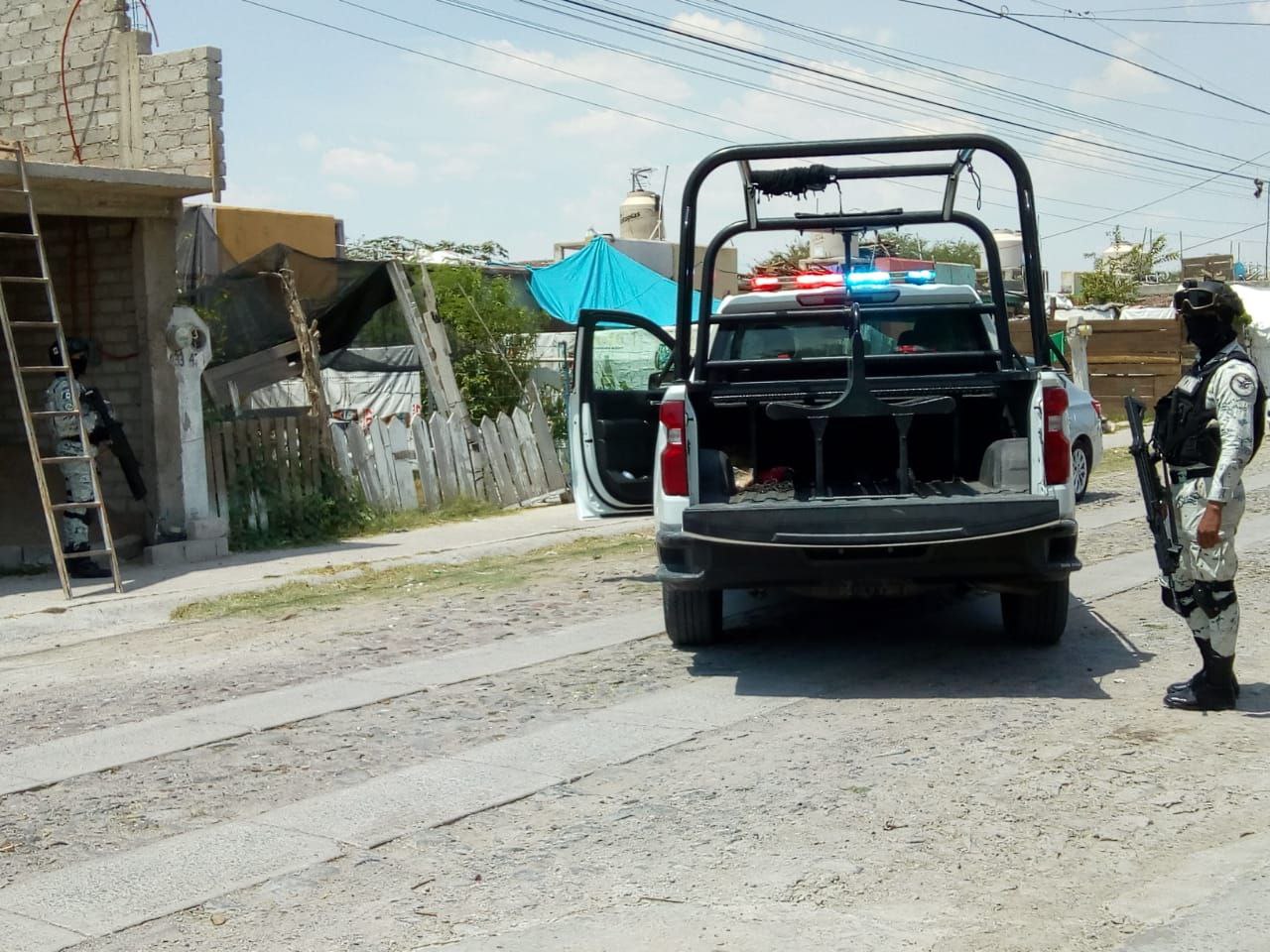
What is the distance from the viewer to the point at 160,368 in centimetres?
1294

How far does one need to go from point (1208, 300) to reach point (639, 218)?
92.6 feet

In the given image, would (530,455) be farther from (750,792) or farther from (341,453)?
(750,792)

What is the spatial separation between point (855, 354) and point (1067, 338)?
62.2 ft

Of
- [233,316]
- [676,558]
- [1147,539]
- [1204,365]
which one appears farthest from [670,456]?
[233,316]

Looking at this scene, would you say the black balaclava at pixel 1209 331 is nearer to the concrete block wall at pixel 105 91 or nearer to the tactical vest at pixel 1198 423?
the tactical vest at pixel 1198 423

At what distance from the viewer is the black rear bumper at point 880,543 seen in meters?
6.79

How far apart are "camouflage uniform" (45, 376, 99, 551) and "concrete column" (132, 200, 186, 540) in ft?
2.91

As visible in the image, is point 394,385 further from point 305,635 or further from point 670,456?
point 670,456

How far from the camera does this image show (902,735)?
6.09 meters

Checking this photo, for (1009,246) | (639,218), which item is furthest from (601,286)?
(1009,246)

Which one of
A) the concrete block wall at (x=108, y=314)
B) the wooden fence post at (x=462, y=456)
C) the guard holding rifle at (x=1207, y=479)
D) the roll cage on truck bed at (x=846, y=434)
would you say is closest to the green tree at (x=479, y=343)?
the wooden fence post at (x=462, y=456)

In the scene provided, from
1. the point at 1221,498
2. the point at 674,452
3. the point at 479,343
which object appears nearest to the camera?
the point at 1221,498

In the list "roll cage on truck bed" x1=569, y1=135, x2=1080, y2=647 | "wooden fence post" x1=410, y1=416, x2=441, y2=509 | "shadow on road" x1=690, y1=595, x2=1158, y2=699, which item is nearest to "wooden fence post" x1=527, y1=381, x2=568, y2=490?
"wooden fence post" x1=410, y1=416, x2=441, y2=509

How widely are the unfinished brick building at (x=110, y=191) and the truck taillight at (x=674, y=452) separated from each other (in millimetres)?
6677
